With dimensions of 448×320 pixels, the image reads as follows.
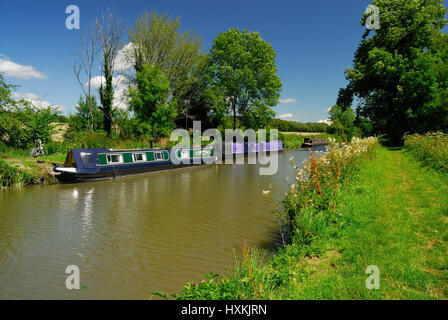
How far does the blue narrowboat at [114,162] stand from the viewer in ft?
45.2

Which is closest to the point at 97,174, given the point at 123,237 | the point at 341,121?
the point at 123,237

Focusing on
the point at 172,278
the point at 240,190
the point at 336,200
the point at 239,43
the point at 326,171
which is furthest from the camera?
the point at 239,43

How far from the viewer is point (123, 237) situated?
6566 mm

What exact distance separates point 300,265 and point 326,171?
3.75 metres

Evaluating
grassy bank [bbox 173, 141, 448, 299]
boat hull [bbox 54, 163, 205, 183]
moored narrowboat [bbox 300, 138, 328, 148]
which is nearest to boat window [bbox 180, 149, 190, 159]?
boat hull [bbox 54, 163, 205, 183]

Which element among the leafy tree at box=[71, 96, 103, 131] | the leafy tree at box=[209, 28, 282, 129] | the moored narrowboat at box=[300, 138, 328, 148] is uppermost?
the leafy tree at box=[209, 28, 282, 129]

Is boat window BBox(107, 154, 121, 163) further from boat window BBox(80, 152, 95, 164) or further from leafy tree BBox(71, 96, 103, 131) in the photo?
leafy tree BBox(71, 96, 103, 131)

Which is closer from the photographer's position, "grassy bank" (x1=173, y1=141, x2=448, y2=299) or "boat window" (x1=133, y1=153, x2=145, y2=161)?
"grassy bank" (x1=173, y1=141, x2=448, y2=299)

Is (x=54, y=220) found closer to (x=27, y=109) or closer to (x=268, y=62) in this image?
(x=27, y=109)

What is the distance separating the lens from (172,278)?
181 inches

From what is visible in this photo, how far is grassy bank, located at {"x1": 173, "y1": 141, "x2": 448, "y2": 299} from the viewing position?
3155mm

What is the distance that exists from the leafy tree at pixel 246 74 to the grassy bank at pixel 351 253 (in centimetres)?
2630

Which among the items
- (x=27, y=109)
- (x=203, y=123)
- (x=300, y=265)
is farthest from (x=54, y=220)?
(x=203, y=123)

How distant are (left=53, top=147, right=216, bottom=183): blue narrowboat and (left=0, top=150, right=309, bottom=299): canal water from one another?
1768mm
